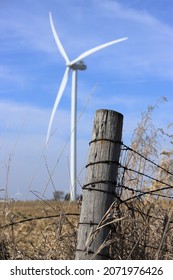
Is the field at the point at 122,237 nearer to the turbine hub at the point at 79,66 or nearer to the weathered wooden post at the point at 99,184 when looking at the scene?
the weathered wooden post at the point at 99,184

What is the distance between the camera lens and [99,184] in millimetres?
3408

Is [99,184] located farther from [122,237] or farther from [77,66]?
[77,66]

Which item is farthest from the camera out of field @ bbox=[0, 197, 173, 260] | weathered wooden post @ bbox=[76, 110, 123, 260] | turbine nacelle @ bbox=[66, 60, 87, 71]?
turbine nacelle @ bbox=[66, 60, 87, 71]

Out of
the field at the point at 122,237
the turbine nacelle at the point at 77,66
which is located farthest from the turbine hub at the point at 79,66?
the field at the point at 122,237

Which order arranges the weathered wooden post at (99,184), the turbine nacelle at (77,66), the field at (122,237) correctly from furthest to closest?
the turbine nacelle at (77,66) < the field at (122,237) < the weathered wooden post at (99,184)

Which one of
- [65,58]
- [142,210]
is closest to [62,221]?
[142,210]

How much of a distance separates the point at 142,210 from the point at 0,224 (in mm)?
1116

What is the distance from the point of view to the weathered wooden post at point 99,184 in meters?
3.39

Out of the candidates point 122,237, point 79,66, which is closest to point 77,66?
point 79,66

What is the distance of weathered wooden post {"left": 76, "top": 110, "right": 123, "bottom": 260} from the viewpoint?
339 centimetres

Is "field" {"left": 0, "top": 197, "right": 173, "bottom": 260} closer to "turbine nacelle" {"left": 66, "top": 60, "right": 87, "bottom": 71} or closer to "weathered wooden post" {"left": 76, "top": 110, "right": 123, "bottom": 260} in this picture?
"weathered wooden post" {"left": 76, "top": 110, "right": 123, "bottom": 260}

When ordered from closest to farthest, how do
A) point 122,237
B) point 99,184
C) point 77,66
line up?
point 99,184 < point 122,237 < point 77,66

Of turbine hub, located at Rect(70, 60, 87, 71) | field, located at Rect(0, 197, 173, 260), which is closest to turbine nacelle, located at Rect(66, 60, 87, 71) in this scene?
turbine hub, located at Rect(70, 60, 87, 71)
